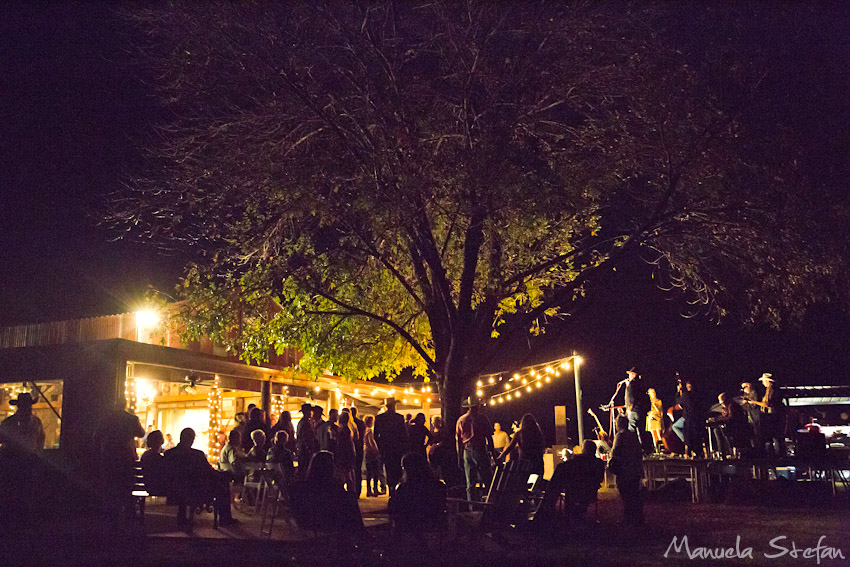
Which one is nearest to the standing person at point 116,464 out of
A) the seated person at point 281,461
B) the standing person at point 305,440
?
the seated person at point 281,461

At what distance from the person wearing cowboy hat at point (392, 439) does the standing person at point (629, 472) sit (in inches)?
133

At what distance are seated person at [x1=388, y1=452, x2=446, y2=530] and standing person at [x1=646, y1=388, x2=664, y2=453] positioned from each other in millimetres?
8871

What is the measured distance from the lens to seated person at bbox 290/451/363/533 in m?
8.08

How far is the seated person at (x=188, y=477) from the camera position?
9609 mm

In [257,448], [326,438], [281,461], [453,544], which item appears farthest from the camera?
[257,448]

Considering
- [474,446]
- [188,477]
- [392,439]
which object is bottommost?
[188,477]

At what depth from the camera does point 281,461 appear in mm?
10734

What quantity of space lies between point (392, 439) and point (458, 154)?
174 inches

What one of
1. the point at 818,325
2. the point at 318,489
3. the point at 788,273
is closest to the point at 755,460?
the point at 788,273

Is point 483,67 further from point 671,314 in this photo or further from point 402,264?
point 671,314

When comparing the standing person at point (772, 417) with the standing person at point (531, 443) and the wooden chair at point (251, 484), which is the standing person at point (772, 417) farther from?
the wooden chair at point (251, 484)

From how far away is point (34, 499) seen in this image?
1104 centimetres

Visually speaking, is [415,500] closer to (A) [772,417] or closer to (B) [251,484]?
(B) [251,484]

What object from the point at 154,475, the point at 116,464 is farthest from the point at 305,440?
the point at 116,464
